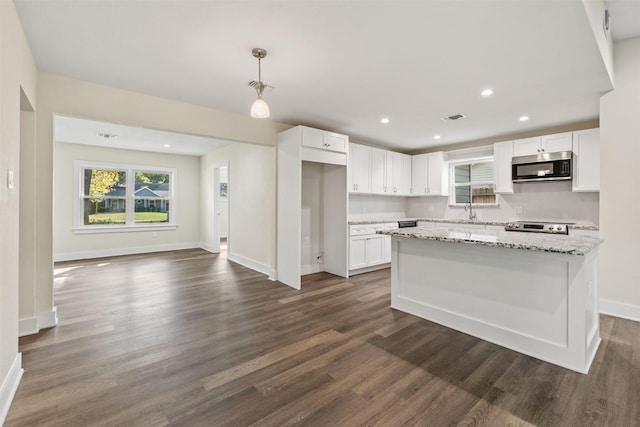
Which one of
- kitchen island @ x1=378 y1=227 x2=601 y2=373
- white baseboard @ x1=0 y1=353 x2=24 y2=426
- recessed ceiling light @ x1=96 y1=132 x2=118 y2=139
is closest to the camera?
white baseboard @ x1=0 y1=353 x2=24 y2=426

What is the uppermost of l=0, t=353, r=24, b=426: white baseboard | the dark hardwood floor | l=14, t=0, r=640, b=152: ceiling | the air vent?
the air vent

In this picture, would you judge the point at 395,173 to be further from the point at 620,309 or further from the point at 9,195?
the point at 9,195

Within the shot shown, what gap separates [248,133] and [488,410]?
407 cm

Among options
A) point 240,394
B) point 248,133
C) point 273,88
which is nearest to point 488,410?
point 240,394

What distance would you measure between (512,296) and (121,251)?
7.85 meters

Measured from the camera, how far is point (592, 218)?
4.49 m

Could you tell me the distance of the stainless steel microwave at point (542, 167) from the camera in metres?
4.36

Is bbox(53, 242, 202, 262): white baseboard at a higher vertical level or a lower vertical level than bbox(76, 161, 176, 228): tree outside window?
lower

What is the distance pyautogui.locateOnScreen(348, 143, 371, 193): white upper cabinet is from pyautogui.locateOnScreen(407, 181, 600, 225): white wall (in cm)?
215

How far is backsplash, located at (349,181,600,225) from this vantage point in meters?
4.58

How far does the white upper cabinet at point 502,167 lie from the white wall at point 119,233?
284 inches

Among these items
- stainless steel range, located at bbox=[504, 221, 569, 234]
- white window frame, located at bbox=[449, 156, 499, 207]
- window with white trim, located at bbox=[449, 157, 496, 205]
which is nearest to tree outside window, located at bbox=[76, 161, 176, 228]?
white window frame, located at bbox=[449, 156, 499, 207]

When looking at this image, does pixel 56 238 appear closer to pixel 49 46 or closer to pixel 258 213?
pixel 258 213

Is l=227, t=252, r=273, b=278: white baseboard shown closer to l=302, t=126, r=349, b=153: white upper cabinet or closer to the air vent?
l=302, t=126, r=349, b=153: white upper cabinet
